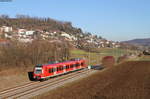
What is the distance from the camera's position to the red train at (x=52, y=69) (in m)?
39.3

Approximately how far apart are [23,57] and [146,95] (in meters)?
31.0

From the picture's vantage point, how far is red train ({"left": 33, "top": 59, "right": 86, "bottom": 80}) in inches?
1548

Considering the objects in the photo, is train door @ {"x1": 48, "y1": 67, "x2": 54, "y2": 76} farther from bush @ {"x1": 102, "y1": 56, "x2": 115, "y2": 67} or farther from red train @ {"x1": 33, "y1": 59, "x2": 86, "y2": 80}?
bush @ {"x1": 102, "y1": 56, "x2": 115, "y2": 67}

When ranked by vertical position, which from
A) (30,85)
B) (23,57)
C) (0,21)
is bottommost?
(30,85)

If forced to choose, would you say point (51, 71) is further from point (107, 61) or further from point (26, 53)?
point (107, 61)

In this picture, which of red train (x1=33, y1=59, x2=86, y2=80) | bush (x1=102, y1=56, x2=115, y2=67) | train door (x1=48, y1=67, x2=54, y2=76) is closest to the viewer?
red train (x1=33, y1=59, x2=86, y2=80)

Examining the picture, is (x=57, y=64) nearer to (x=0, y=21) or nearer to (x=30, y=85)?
(x=30, y=85)

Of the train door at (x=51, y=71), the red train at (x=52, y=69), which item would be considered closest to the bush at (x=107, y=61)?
the red train at (x=52, y=69)

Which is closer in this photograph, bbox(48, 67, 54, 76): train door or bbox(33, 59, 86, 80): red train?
bbox(33, 59, 86, 80): red train

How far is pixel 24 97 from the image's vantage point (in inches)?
1109

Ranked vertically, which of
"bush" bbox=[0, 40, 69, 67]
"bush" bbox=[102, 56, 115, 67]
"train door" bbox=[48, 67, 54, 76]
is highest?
"bush" bbox=[0, 40, 69, 67]

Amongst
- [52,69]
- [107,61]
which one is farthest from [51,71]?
[107,61]

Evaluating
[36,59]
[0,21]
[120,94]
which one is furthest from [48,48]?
[0,21]

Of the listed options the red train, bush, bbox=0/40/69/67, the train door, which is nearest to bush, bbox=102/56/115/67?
bush, bbox=0/40/69/67
